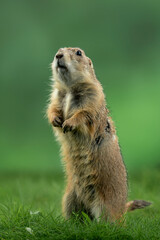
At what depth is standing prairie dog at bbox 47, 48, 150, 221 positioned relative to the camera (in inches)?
244

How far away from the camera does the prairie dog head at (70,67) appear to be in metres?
6.24

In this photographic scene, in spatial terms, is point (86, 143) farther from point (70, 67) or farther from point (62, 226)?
point (62, 226)

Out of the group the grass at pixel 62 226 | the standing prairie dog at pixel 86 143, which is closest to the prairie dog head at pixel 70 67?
the standing prairie dog at pixel 86 143

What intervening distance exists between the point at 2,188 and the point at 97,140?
13.0 feet

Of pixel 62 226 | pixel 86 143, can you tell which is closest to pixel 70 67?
pixel 86 143

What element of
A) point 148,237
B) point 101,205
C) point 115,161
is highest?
point 115,161

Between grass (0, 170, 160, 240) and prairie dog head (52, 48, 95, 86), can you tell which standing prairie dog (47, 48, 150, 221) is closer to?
prairie dog head (52, 48, 95, 86)

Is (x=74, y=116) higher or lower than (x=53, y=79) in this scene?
lower

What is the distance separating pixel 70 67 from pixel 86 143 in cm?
100

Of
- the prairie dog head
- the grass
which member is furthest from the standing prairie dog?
the grass

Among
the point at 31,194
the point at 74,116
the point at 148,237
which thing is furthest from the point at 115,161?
the point at 31,194

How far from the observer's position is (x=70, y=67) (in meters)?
6.28

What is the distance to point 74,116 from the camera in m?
6.14

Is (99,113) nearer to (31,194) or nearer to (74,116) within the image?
(74,116)
